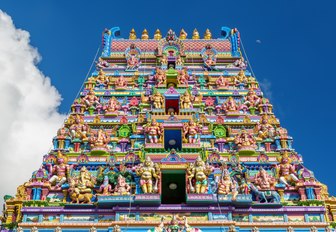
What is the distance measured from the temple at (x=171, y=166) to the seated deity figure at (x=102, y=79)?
9 centimetres

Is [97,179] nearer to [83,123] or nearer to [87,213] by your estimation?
[87,213]

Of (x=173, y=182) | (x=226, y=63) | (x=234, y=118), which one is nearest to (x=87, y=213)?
(x=173, y=182)

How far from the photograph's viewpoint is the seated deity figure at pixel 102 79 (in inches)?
1198

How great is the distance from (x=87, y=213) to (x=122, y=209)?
1574 millimetres

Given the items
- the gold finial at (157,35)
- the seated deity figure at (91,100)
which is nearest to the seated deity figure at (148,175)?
the seated deity figure at (91,100)

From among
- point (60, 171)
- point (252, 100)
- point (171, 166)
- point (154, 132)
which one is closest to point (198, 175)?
point (171, 166)

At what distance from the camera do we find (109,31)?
36375 mm

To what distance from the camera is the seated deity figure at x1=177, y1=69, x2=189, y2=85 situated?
2983 cm

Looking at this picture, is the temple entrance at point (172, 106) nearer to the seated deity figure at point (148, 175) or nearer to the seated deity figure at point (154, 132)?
the seated deity figure at point (154, 132)

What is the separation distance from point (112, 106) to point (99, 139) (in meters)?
3.32

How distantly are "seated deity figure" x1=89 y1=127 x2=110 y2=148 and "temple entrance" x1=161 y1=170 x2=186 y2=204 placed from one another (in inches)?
142

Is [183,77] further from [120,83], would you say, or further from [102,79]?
[102,79]

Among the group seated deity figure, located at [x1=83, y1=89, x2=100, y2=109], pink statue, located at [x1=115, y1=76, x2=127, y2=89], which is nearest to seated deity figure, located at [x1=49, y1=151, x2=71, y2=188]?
seated deity figure, located at [x1=83, y1=89, x2=100, y2=109]

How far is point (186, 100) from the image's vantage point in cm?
2717
